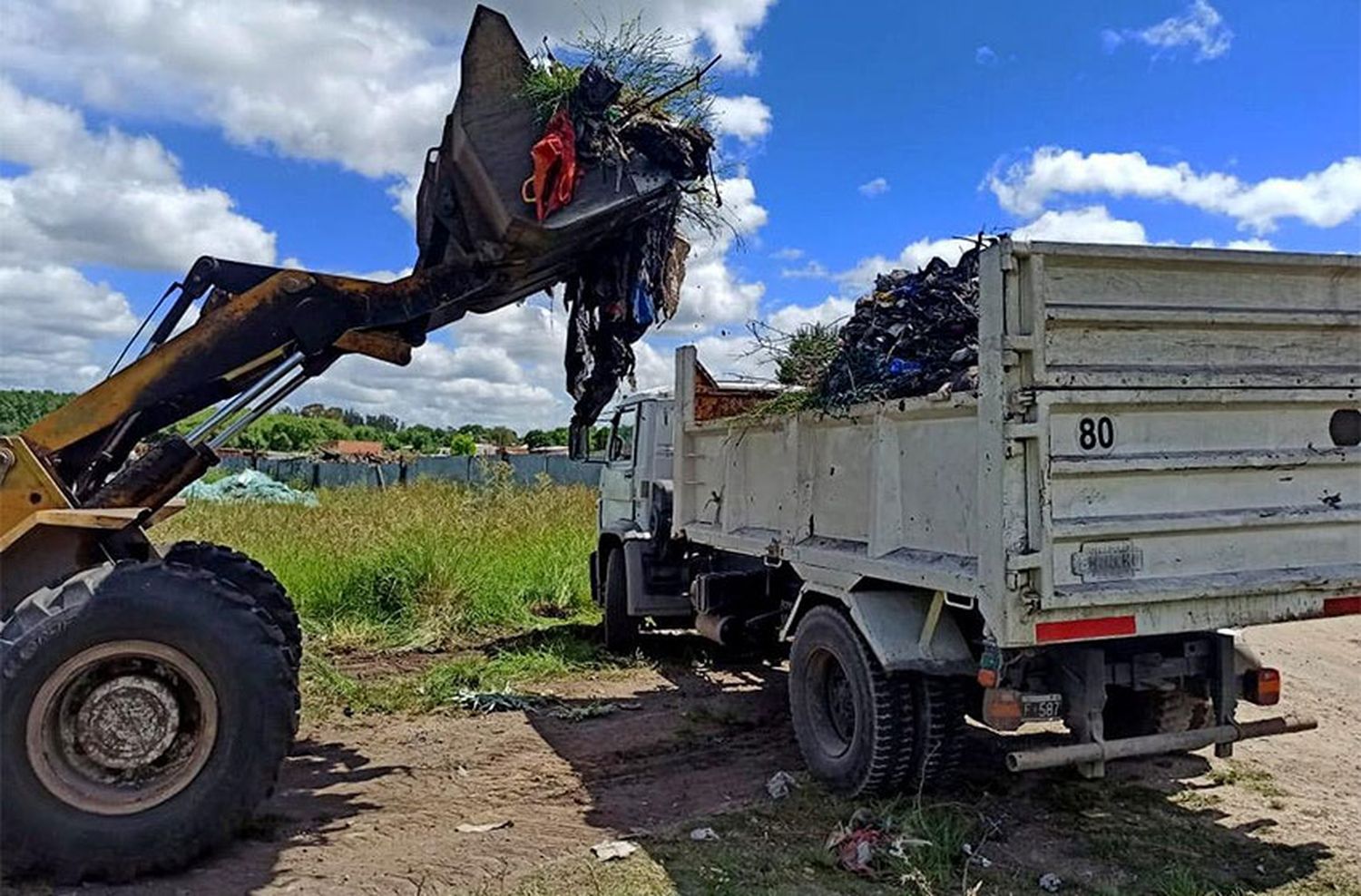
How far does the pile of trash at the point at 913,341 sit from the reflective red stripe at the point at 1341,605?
6.04 feet

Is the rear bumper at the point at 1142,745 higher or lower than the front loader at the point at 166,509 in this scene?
lower

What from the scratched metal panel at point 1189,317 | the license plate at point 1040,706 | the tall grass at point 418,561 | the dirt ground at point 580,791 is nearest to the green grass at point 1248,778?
the dirt ground at point 580,791

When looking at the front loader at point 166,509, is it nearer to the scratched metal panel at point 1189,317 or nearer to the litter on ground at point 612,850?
the litter on ground at point 612,850

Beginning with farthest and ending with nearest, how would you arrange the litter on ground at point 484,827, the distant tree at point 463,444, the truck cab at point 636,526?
the distant tree at point 463,444 < the truck cab at point 636,526 < the litter on ground at point 484,827

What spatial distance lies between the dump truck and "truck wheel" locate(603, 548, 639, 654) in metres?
3.48

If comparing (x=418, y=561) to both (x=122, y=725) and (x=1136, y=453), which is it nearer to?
(x=122, y=725)

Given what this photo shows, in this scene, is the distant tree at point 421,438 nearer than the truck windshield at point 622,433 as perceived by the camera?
No

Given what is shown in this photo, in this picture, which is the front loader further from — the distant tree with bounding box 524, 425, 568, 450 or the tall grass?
the distant tree with bounding box 524, 425, 568, 450

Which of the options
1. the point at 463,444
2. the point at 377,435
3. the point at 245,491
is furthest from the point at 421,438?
the point at 245,491

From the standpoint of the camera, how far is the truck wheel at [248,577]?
5848mm

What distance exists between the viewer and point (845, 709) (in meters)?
5.32

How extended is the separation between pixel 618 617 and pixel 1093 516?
527 centimetres

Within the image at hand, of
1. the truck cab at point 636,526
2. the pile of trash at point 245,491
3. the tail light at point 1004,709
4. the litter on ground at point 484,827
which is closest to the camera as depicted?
the tail light at point 1004,709

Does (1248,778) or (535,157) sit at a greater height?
(535,157)
